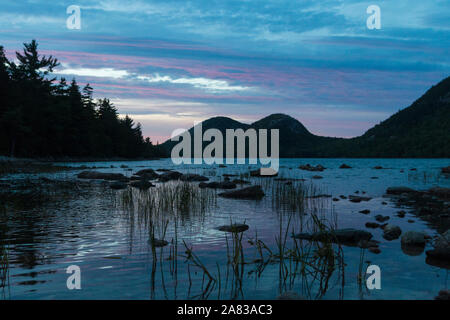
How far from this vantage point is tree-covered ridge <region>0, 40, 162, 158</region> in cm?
5581

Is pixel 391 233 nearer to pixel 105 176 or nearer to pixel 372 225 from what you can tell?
pixel 372 225

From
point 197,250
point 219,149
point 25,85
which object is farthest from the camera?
point 219,149

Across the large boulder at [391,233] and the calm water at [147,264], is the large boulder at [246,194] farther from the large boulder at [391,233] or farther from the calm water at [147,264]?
the large boulder at [391,233]

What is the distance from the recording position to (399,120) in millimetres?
168375

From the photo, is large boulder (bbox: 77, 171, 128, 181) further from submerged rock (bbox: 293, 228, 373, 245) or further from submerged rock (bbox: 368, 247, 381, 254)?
submerged rock (bbox: 368, 247, 381, 254)

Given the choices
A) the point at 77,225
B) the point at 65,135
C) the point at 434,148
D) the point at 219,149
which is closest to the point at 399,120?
the point at 434,148

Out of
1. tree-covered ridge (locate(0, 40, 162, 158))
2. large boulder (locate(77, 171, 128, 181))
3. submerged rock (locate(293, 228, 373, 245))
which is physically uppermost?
tree-covered ridge (locate(0, 40, 162, 158))

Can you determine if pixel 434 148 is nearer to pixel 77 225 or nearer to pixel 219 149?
pixel 219 149

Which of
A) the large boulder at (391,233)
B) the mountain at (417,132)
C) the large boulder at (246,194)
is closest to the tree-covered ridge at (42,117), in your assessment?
the large boulder at (246,194)

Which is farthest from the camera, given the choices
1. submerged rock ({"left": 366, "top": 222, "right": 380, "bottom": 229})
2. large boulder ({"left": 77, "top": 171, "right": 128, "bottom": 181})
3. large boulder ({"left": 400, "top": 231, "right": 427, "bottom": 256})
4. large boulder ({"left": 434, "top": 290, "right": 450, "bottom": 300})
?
large boulder ({"left": 77, "top": 171, "right": 128, "bottom": 181})

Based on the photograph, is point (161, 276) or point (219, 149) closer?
point (161, 276)

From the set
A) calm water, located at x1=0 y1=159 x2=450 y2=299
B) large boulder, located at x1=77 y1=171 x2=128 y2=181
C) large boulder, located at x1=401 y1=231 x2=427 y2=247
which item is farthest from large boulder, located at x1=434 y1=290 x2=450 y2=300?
large boulder, located at x1=77 y1=171 x2=128 y2=181
